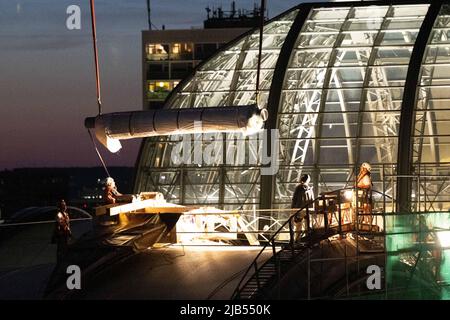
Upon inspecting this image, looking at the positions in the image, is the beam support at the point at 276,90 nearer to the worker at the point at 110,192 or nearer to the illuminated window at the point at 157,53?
the worker at the point at 110,192

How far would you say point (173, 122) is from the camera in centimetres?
2570

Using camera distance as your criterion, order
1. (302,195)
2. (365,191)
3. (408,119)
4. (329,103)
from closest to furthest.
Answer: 1. (365,191)
2. (302,195)
3. (408,119)
4. (329,103)

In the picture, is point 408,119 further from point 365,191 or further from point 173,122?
point 173,122

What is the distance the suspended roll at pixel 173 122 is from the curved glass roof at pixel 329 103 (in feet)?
31.9

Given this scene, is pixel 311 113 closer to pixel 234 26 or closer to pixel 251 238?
pixel 251 238

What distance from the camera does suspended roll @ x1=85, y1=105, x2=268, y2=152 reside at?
24.8m

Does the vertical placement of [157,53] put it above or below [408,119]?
above

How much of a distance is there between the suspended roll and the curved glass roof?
973 cm

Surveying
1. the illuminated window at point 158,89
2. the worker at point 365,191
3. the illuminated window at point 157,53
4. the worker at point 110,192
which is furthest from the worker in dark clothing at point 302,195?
the illuminated window at point 157,53

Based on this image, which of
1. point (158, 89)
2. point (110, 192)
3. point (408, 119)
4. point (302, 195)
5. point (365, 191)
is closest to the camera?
point (365, 191)

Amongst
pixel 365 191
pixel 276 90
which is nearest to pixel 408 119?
pixel 276 90

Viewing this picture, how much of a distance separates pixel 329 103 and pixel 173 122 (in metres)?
12.1

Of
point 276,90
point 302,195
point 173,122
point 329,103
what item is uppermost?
point 276,90
